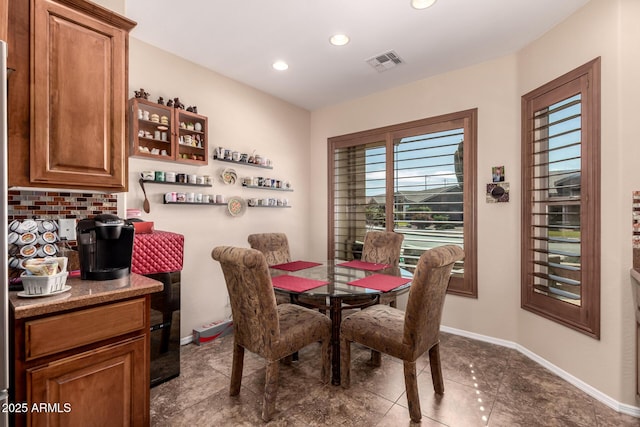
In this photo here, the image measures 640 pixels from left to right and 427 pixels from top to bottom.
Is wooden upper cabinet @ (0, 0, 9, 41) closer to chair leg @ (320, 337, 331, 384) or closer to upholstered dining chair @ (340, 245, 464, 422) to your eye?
upholstered dining chair @ (340, 245, 464, 422)

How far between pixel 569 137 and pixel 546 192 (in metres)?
0.48

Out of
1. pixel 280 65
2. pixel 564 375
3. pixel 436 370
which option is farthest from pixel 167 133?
pixel 564 375

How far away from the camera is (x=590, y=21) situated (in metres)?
2.21

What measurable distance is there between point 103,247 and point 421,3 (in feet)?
8.54

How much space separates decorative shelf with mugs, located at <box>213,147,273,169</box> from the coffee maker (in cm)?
170

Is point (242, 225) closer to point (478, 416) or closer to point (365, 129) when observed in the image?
point (365, 129)

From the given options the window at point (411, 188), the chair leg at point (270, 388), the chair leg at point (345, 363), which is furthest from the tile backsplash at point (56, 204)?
the window at point (411, 188)

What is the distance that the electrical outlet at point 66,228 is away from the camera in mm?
1809

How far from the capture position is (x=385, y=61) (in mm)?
3053

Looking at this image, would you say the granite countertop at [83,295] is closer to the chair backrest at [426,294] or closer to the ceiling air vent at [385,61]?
the chair backrest at [426,294]

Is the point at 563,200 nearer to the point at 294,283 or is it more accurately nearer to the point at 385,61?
the point at 385,61

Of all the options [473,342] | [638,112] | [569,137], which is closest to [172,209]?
[473,342]

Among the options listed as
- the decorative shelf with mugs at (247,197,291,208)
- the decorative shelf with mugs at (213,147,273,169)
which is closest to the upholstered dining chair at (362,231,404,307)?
the decorative shelf with mugs at (247,197,291,208)

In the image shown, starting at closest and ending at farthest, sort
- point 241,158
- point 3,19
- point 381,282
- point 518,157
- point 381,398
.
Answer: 1. point 3,19
2. point 381,398
3. point 381,282
4. point 518,157
5. point 241,158
